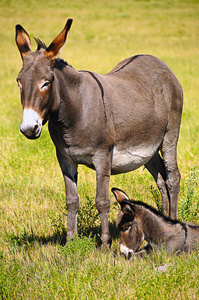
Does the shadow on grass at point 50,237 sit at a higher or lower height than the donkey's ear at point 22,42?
lower

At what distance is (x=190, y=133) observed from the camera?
31.1ft

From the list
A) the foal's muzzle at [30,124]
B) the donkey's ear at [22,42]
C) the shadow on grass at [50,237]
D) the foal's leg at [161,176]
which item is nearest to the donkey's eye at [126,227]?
the shadow on grass at [50,237]

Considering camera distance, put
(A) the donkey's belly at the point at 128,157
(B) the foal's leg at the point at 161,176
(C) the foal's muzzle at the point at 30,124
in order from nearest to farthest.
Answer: (C) the foal's muzzle at the point at 30,124 → (A) the donkey's belly at the point at 128,157 → (B) the foal's leg at the point at 161,176

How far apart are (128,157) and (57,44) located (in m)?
1.79

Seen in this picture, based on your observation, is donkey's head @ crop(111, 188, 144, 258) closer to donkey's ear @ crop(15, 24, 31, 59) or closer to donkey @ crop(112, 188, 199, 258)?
donkey @ crop(112, 188, 199, 258)

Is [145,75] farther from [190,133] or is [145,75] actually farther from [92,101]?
[190,133]

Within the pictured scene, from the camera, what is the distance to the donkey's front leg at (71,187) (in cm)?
A: 493

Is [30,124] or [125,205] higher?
[30,124]

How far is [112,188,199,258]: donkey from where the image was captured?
4.60 m

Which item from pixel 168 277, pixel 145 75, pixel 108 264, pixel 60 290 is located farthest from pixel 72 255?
pixel 145 75

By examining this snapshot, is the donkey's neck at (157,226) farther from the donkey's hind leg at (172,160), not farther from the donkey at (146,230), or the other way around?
the donkey's hind leg at (172,160)

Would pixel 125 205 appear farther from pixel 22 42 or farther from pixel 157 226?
pixel 22 42

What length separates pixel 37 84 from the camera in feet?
12.5

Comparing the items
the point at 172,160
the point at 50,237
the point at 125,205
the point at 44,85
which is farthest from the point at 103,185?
the point at 172,160
